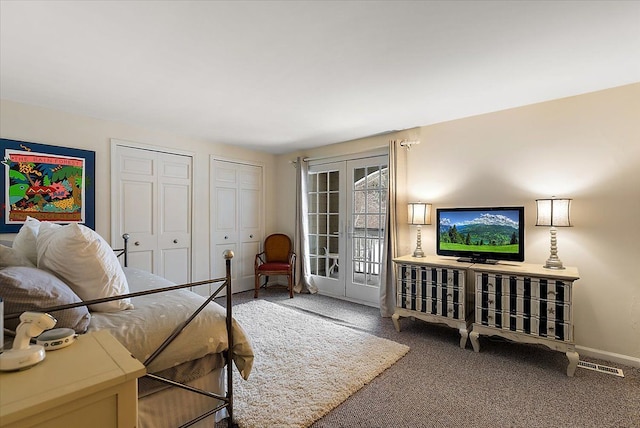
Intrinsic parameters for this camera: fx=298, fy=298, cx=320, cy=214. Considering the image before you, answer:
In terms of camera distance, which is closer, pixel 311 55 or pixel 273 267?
pixel 311 55

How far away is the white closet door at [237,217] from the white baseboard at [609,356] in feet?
13.9

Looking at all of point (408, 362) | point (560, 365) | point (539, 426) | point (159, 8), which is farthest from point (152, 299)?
point (560, 365)

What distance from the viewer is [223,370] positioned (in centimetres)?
178

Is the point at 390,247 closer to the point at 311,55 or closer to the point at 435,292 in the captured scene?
the point at 435,292

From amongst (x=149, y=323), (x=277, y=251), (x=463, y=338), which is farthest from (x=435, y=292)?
(x=277, y=251)

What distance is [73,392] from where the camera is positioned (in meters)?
0.74

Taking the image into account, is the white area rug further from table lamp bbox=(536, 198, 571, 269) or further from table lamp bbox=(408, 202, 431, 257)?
table lamp bbox=(536, 198, 571, 269)

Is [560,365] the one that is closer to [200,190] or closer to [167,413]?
[167,413]

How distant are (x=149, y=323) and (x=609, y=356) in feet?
11.8

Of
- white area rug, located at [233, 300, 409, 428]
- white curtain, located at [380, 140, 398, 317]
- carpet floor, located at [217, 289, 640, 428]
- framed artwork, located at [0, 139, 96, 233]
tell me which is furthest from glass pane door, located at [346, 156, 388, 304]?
framed artwork, located at [0, 139, 96, 233]

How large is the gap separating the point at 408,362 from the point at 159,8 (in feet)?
9.94

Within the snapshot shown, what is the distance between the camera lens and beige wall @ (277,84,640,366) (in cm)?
252

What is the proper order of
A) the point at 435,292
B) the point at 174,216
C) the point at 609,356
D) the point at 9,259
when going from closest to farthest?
the point at 9,259
the point at 609,356
the point at 435,292
the point at 174,216

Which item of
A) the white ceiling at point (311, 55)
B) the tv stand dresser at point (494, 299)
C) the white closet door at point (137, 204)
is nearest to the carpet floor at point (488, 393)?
the tv stand dresser at point (494, 299)
